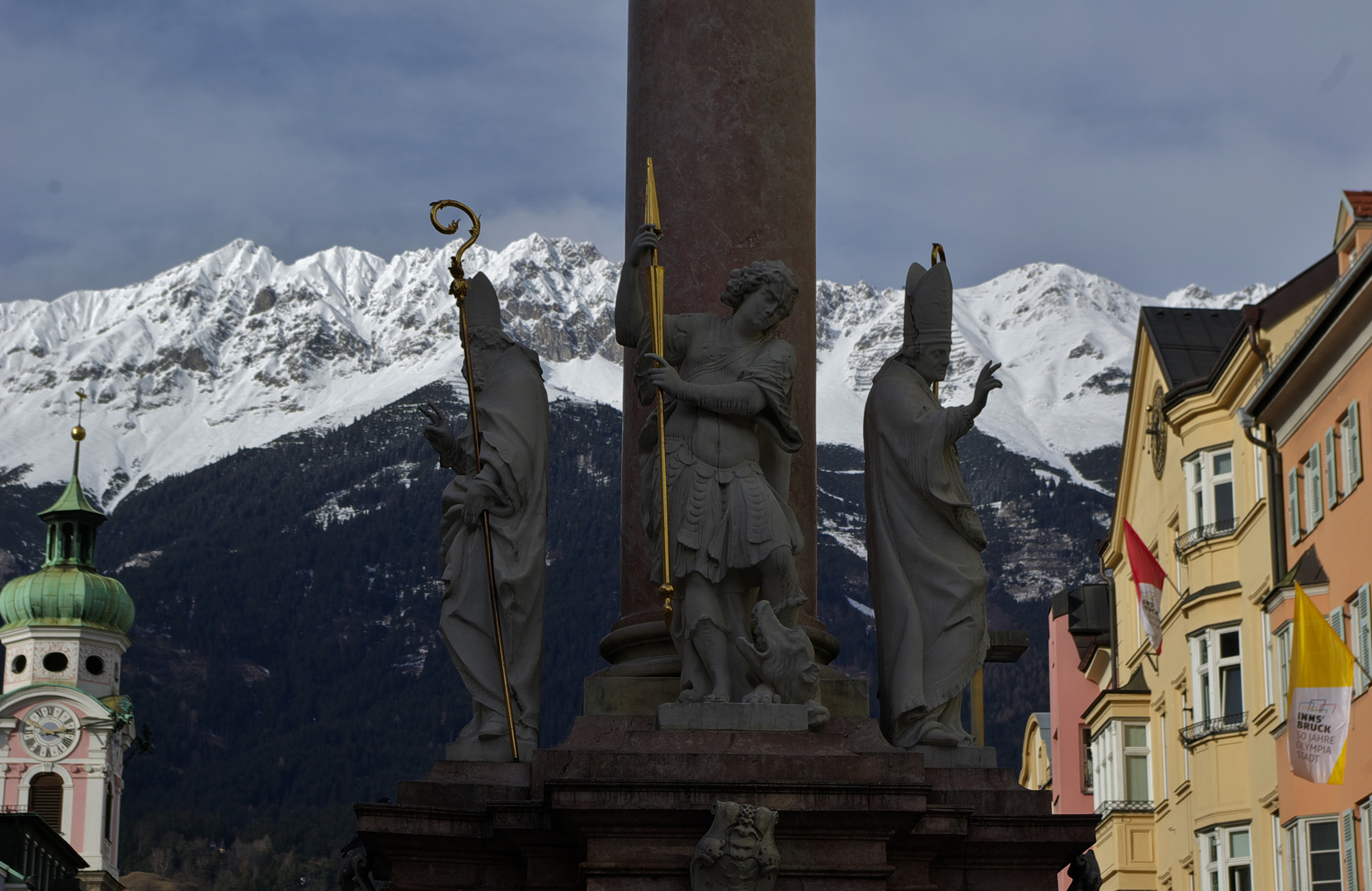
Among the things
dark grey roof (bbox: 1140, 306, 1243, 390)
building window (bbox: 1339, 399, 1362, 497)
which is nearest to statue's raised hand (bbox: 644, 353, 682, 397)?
building window (bbox: 1339, 399, 1362, 497)

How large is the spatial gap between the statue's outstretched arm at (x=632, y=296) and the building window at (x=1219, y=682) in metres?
29.3

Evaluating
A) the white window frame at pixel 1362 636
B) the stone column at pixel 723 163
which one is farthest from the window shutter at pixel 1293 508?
the stone column at pixel 723 163

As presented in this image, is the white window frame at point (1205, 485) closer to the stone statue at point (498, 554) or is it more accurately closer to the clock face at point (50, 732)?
the stone statue at point (498, 554)

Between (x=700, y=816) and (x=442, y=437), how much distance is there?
131 inches

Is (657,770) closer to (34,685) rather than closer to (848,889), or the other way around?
(848,889)

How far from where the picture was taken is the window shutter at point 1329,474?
3503 cm

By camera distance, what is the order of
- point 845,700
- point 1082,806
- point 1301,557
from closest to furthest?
point 845,700
point 1301,557
point 1082,806

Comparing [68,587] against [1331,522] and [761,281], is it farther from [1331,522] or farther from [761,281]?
[761,281]

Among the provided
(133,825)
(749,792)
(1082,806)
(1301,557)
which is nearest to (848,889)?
(749,792)

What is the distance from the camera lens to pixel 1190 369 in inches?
1833

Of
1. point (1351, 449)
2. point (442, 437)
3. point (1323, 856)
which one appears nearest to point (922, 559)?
point (442, 437)

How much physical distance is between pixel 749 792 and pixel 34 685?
358 feet

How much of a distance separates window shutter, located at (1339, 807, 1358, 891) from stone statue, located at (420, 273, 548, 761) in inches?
862

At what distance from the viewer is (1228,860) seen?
40.8 metres
